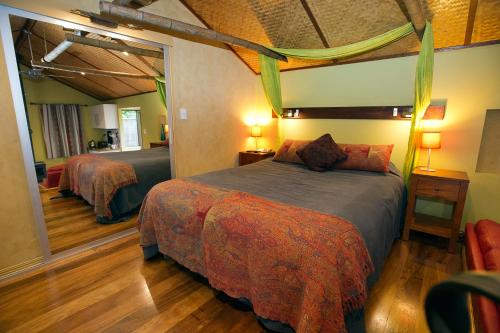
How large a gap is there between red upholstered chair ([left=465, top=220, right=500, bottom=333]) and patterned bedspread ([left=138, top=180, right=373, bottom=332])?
20.5 inches

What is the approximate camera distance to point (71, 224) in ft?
9.37

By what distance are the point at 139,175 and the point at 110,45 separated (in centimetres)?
159

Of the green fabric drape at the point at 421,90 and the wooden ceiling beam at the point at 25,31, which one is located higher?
the wooden ceiling beam at the point at 25,31

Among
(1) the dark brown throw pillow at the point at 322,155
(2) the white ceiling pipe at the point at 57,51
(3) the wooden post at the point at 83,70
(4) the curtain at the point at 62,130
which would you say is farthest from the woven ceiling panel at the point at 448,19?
(4) the curtain at the point at 62,130

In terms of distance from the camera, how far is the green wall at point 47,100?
2.75m

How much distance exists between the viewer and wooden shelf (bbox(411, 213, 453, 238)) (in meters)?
2.44

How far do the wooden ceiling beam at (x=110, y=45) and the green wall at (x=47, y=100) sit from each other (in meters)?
0.67

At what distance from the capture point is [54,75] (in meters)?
2.92

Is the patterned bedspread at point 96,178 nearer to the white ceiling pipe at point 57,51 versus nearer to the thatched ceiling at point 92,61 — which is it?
the thatched ceiling at point 92,61

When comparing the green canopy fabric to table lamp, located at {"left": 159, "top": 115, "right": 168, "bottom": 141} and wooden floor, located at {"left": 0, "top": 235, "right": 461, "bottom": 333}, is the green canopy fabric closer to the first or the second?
wooden floor, located at {"left": 0, "top": 235, "right": 461, "bottom": 333}

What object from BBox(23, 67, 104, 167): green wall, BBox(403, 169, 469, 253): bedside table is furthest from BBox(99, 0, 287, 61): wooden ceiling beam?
BBox(403, 169, 469, 253): bedside table

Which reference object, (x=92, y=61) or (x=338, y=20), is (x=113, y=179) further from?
(x=338, y=20)

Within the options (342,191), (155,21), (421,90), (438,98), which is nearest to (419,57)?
(421,90)

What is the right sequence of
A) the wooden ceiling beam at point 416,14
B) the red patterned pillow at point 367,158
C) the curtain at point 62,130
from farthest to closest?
the curtain at point 62,130
the red patterned pillow at point 367,158
the wooden ceiling beam at point 416,14
